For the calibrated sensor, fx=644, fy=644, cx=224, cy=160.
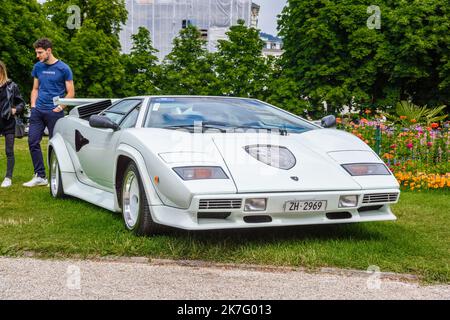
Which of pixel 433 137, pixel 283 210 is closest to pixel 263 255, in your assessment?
pixel 283 210

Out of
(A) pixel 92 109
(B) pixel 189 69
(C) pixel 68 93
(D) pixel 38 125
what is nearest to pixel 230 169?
(A) pixel 92 109

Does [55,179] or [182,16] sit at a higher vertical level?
[182,16]

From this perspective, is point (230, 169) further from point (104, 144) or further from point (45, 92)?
→ point (45, 92)

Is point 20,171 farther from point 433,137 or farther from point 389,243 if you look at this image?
point 389,243

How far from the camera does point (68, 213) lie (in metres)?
6.71

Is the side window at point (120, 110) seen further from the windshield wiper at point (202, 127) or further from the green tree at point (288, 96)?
the green tree at point (288, 96)

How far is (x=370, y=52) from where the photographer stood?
31.9 m

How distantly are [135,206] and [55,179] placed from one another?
2.74 m

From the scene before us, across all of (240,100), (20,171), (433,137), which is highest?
(240,100)

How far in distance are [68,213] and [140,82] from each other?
33.6 meters

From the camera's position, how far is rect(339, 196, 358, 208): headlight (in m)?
5.11

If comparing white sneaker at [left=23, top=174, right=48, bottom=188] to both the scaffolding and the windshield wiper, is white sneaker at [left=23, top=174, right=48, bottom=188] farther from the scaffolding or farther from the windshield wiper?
the scaffolding

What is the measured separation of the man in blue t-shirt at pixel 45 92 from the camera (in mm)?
8867
